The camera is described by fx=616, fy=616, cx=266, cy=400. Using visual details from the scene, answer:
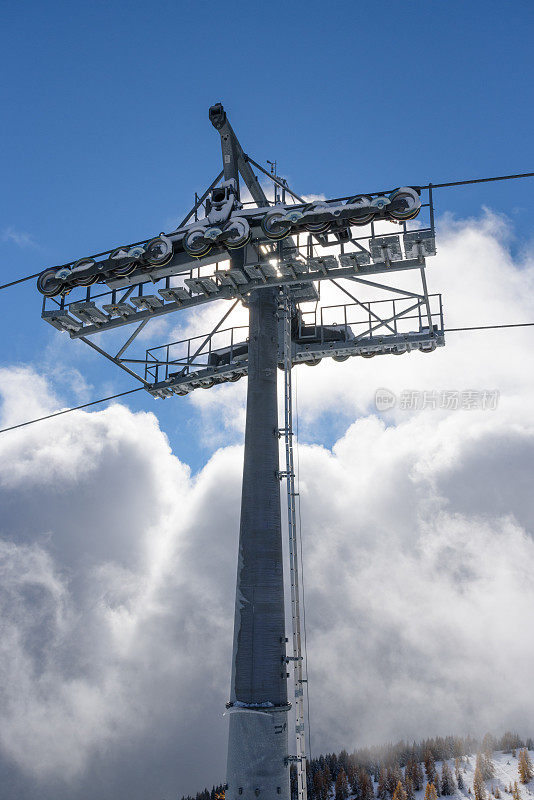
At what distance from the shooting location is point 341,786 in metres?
132

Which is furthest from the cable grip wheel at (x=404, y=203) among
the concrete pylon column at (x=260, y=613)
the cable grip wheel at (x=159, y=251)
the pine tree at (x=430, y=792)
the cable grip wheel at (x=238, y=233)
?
the pine tree at (x=430, y=792)

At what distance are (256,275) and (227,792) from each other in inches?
609

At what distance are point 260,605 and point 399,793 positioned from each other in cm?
13336

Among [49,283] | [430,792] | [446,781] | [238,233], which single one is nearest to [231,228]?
[238,233]

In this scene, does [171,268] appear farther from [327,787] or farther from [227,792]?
[327,787]

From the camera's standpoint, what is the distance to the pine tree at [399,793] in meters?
124

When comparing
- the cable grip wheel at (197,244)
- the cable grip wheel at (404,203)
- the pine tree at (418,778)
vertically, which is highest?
the cable grip wheel at (197,244)

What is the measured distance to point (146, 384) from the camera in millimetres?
28750

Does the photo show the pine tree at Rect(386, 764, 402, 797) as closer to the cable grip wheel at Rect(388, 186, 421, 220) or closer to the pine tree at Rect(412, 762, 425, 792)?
the pine tree at Rect(412, 762, 425, 792)

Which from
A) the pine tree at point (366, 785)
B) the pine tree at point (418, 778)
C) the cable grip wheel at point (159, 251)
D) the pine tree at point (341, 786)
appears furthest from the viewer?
the pine tree at point (418, 778)

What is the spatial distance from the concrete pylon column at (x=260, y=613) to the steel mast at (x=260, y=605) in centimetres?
2

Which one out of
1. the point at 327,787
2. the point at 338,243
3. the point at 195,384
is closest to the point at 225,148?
the point at 338,243

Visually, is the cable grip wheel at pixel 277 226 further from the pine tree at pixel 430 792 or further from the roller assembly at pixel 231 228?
the pine tree at pixel 430 792

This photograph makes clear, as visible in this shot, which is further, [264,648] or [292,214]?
[292,214]
